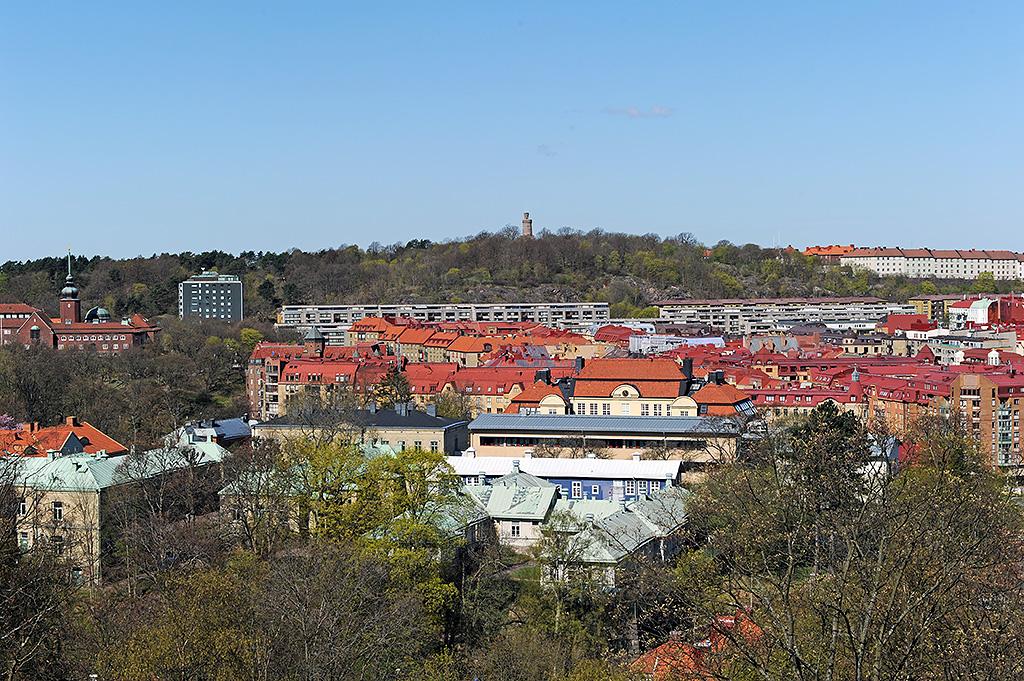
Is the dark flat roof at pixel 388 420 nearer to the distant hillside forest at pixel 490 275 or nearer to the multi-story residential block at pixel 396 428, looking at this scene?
the multi-story residential block at pixel 396 428

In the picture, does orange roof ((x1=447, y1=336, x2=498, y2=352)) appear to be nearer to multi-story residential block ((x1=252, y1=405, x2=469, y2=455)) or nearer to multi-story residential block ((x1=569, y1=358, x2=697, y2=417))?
multi-story residential block ((x1=569, y1=358, x2=697, y2=417))

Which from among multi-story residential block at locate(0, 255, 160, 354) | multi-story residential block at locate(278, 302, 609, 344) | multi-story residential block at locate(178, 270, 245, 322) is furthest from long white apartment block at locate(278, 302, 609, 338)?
multi-story residential block at locate(0, 255, 160, 354)

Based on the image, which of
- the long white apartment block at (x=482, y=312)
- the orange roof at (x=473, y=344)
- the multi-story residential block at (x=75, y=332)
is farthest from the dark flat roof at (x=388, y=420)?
the long white apartment block at (x=482, y=312)

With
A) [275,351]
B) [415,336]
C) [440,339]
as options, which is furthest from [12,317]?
[440,339]

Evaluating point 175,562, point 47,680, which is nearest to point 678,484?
point 175,562

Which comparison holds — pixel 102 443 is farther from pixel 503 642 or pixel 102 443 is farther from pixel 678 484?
pixel 503 642

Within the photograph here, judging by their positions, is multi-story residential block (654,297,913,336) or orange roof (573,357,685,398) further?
multi-story residential block (654,297,913,336)
